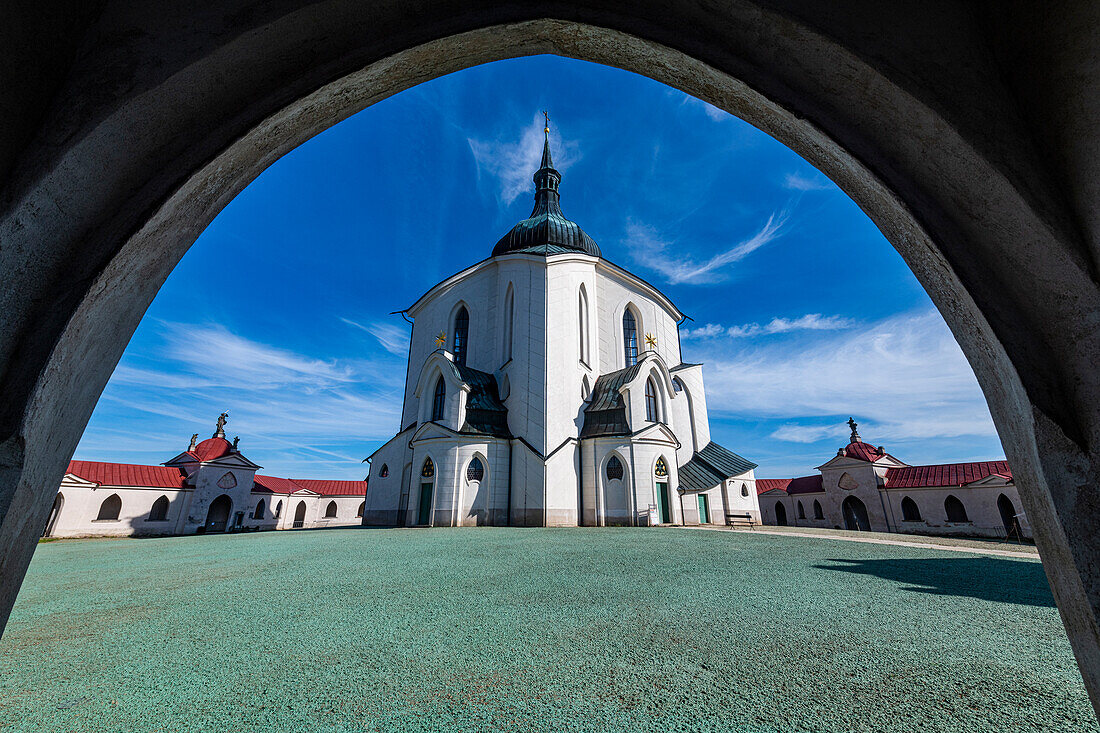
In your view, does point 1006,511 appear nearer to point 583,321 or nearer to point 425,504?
point 583,321

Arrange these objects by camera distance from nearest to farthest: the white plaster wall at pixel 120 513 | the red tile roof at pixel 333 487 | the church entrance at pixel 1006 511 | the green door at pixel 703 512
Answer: the church entrance at pixel 1006 511
the white plaster wall at pixel 120 513
the green door at pixel 703 512
the red tile roof at pixel 333 487

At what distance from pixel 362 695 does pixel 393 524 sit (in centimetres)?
1948

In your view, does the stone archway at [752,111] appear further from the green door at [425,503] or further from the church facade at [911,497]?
the church facade at [911,497]

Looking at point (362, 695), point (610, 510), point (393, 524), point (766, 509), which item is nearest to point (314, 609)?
point (362, 695)

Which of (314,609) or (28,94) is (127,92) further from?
(314,609)

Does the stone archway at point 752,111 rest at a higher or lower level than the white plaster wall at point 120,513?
higher

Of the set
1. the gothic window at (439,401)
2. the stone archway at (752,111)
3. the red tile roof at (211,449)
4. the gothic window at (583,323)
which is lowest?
the stone archway at (752,111)

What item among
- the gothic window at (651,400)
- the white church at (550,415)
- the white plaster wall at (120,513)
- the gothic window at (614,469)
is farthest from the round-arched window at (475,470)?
the white plaster wall at (120,513)

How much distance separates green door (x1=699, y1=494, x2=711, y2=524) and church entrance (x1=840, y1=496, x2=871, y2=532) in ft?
35.4

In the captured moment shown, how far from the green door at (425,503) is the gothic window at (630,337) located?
466 inches

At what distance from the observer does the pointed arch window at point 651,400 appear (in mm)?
20391

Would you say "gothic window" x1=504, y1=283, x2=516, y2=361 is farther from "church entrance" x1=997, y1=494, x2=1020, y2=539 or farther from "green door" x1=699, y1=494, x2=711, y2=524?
"church entrance" x1=997, y1=494, x2=1020, y2=539

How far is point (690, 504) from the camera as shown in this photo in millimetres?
19547

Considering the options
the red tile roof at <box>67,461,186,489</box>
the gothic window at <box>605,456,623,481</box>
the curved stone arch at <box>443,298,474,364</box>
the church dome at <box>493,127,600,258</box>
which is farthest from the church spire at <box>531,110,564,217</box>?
the red tile roof at <box>67,461,186,489</box>
